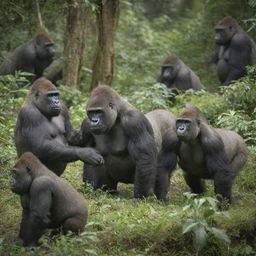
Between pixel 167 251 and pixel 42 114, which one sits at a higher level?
pixel 42 114

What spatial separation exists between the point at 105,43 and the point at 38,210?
299 inches

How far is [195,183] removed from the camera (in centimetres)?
795

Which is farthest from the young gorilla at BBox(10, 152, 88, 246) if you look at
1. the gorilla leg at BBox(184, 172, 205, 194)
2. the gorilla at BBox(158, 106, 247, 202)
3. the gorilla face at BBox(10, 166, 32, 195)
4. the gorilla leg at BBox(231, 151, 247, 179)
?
the gorilla leg at BBox(231, 151, 247, 179)

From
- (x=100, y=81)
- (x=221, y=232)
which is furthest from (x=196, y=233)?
(x=100, y=81)

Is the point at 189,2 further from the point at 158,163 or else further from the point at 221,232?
the point at 221,232

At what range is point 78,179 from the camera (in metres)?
8.42

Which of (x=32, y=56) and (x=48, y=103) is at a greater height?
(x=32, y=56)

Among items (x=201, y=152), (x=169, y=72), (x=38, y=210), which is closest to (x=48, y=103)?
(x=201, y=152)

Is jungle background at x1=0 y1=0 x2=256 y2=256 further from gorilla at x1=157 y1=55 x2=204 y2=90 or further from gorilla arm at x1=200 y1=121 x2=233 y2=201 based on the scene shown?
gorilla at x1=157 y1=55 x2=204 y2=90

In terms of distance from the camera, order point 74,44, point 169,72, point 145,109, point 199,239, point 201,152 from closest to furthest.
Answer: point 199,239
point 201,152
point 145,109
point 74,44
point 169,72

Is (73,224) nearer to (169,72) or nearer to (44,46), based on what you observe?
(169,72)

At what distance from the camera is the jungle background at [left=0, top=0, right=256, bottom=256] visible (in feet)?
18.6

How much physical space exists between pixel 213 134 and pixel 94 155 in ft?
4.59

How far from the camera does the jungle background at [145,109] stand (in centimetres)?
568
